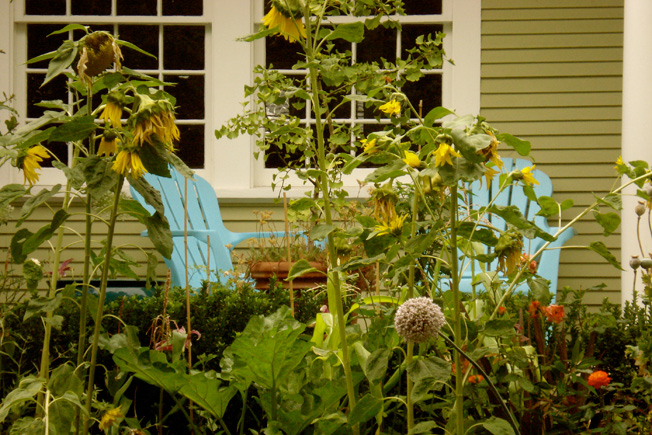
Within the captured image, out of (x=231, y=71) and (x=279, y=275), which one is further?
(x=231, y=71)

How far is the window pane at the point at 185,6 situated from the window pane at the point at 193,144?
75 centimetres

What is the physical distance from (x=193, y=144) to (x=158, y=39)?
744mm

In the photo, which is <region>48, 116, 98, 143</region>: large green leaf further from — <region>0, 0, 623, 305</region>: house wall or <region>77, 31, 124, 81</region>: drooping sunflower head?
<region>0, 0, 623, 305</region>: house wall

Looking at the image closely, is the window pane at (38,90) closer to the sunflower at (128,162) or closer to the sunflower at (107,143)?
the sunflower at (107,143)

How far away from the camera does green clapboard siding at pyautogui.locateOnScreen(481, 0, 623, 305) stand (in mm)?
4301

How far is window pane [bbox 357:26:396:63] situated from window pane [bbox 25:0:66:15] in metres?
2.02

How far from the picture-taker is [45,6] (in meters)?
4.47

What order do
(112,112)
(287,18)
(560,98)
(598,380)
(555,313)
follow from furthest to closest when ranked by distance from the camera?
(560,98), (555,313), (598,380), (287,18), (112,112)

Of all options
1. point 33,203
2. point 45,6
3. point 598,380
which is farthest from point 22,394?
point 45,6

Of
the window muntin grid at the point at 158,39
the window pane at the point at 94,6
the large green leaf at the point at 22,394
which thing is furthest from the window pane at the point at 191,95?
the large green leaf at the point at 22,394

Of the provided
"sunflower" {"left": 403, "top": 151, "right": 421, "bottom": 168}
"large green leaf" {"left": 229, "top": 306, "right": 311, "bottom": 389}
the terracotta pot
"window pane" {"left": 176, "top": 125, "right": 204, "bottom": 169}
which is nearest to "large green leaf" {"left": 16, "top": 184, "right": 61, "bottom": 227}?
"large green leaf" {"left": 229, "top": 306, "right": 311, "bottom": 389}

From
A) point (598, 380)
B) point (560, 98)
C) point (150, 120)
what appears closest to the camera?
point (150, 120)

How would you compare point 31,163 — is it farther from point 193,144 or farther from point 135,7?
point 135,7

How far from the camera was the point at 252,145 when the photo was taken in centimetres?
429
